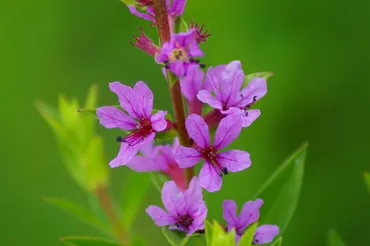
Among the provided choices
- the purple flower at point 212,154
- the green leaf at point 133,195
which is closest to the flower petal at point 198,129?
the purple flower at point 212,154

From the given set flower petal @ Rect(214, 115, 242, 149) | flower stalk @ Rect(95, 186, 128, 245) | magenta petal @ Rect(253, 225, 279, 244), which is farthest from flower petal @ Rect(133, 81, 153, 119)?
flower stalk @ Rect(95, 186, 128, 245)

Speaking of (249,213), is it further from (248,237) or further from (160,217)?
(160,217)

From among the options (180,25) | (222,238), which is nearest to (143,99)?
(180,25)

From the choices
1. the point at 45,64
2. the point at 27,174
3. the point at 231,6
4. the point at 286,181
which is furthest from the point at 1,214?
the point at 286,181

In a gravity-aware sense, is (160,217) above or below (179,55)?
below

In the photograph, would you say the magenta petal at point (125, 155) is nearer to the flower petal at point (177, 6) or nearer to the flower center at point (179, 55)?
the flower center at point (179, 55)

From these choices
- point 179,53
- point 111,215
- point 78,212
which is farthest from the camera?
point 111,215

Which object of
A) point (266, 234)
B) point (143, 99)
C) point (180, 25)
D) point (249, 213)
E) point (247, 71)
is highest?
point (247, 71)

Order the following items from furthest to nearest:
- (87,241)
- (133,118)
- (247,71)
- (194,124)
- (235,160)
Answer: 1. (247,71)
2. (87,241)
3. (133,118)
4. (235,160)
5. (194,124)

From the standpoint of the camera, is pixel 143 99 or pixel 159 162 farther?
pixel 159 162
